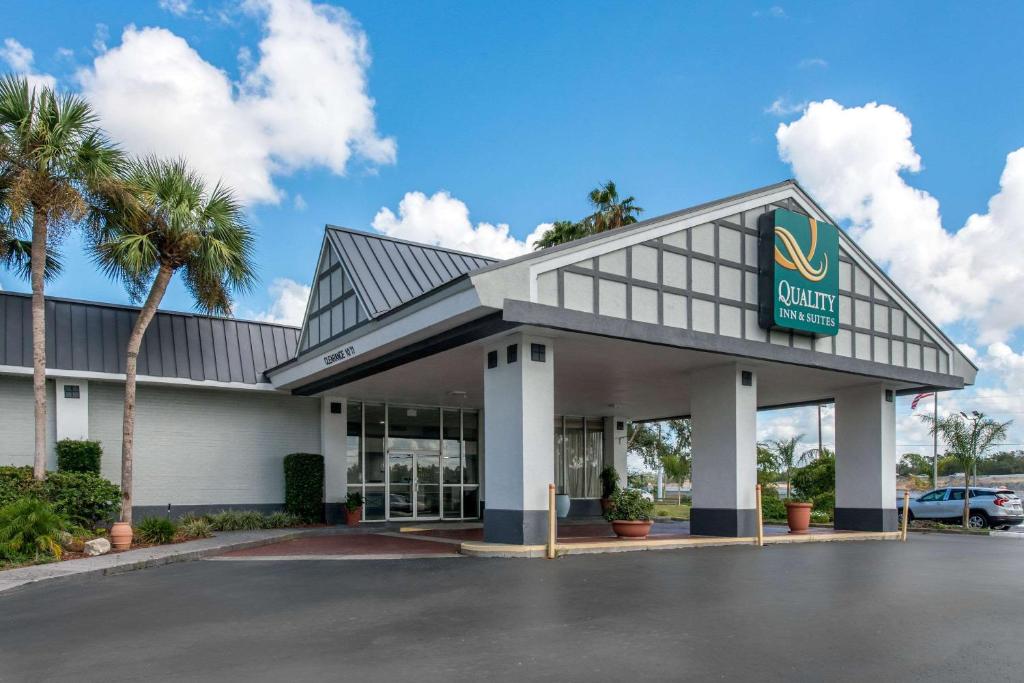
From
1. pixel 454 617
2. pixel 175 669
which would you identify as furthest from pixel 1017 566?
pixel 175 669

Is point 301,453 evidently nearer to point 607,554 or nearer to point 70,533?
point 70,533

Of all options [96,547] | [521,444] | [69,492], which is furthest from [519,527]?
[69,492]

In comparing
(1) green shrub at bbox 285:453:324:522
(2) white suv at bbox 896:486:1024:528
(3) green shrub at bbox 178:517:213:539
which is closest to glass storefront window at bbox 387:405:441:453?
(1) green shrub at bbox 285:453:324:522

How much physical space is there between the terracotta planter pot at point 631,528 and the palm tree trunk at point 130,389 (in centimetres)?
993

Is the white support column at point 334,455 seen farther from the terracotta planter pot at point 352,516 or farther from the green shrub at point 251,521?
the green shrub at point 251,521

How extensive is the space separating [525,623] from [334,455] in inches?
596

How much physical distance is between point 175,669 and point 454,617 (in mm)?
2846

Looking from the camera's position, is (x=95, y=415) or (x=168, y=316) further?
(x=168, y=316)

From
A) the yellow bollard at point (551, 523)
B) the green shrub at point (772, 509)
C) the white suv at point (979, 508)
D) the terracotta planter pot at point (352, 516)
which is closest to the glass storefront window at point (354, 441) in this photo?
the terracotta planter pot at point (352, 516)

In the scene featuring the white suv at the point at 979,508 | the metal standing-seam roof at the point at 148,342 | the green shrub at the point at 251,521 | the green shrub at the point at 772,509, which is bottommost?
the green shrub at the point at 772,509

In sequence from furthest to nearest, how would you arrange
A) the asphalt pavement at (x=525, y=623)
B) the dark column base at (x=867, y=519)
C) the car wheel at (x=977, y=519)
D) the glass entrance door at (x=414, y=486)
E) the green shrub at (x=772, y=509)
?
1. the green shrub at (x=772, y=509)
2. the car wheel at (x=977, y=519)
3. the glass entrance door at (x=414, y=486)
4. the dark column base at (x=867, y=519)
5. the asphalt pavement at (x=525, y=623)

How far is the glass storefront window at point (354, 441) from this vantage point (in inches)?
908

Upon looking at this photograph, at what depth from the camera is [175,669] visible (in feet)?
21.3

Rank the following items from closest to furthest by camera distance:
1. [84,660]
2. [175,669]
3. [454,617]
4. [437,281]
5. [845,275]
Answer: [175,669]
[84,660]
[454,617]
[845,275]
[437,281]
